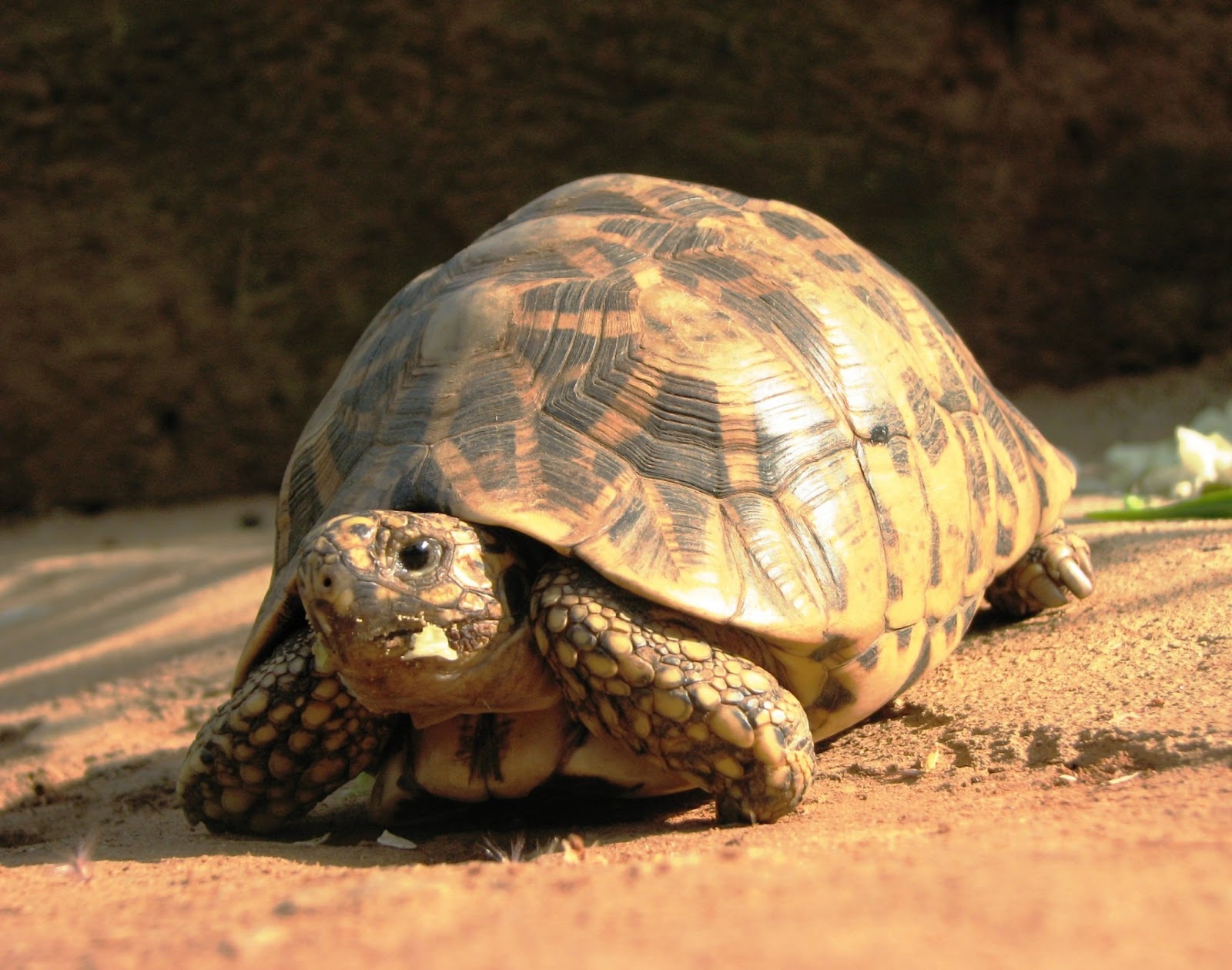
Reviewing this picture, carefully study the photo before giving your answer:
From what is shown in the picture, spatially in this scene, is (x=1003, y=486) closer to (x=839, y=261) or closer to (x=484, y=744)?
(x=839, y=261)

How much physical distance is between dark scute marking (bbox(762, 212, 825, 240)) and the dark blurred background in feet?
13.0

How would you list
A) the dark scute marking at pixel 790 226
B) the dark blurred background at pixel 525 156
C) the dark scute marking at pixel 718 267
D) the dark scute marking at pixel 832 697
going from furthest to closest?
the dark blurred background at pixel 525 156 < the dark scute marking at pixel 790 226 < the dark scute marking at pixel 718 267 < the dark scute marking at pixel 832 697

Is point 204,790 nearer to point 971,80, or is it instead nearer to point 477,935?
point 477,935

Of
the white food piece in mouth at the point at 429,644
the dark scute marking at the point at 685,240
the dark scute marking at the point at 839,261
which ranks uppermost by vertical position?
the dark scute marking at the point at 685,240

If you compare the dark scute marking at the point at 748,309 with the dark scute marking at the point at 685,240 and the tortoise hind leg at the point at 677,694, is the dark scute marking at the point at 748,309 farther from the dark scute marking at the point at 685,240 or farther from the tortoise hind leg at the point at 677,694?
the tortoise hind leg at the point at 677,694

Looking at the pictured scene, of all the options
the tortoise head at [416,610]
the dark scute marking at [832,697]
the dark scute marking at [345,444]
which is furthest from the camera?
the dark scute marking at [345,444]

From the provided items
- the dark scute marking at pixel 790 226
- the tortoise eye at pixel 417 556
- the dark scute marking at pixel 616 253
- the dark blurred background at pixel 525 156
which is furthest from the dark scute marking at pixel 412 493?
the dark blurred background at pixel 525 156

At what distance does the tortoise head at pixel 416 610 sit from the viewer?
2.05m

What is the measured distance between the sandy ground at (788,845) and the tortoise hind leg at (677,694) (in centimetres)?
9

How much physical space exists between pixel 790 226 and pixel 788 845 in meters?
1.62

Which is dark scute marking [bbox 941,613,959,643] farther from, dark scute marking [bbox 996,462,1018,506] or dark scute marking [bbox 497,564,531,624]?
dark scute marking [bbox 497,564,531,624]

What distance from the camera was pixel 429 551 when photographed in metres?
2.11

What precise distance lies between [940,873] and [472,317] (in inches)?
58.2

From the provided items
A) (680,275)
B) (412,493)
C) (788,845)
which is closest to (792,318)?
(680,275)
